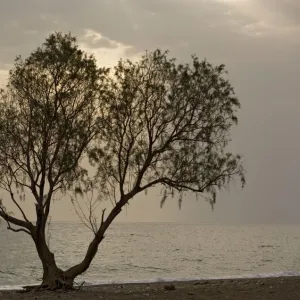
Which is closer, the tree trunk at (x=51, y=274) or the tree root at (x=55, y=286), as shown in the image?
the tree root at (x=55, y=286)

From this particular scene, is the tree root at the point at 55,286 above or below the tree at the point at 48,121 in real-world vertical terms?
below

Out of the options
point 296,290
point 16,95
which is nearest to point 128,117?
point 16,95

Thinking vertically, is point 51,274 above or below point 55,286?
above

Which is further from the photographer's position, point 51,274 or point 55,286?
point 51,274

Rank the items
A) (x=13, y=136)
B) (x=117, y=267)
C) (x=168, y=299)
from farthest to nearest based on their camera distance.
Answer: (x=117, y=267)
(x=13, y=136)
(x=168, y=299)

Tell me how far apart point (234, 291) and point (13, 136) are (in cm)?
1193

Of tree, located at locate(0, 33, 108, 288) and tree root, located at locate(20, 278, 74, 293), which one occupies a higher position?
tree, located at locate(0, 33, 108, 288)

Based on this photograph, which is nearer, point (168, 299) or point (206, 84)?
point (168, 299)

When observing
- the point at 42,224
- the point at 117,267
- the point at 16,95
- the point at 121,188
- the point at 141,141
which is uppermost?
the point at 16,95

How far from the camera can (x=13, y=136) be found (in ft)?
80.8

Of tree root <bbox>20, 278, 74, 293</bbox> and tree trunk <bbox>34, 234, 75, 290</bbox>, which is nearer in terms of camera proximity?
tree root <bbox>20, 278, 74, 293</bbox>

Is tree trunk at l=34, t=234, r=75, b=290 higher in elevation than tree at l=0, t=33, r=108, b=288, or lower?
lower

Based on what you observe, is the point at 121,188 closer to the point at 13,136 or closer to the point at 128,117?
the point at 128,117

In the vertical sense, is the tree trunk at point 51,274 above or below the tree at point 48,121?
below
